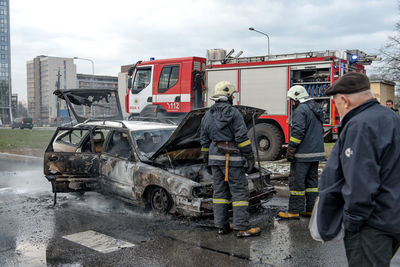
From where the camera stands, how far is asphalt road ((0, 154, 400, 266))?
4.03 meters

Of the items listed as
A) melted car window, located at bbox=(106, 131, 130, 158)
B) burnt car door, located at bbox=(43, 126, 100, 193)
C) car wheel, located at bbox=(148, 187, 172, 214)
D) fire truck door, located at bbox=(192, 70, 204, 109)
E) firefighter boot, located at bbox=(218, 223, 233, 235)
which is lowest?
firefighter boot, located at bbox=(218, 223, 233, 235)

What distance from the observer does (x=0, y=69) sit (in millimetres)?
109375

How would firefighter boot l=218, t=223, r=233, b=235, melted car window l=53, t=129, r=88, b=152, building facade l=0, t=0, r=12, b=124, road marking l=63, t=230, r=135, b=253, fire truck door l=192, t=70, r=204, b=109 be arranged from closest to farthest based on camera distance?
1. road marking l=63, t=230, r=135, b=253
2. firefighter boot l=218, t=223, r=233, b=235
3. melted car window l=53, t=129, r=88, b=152
4. fire truck door l=192, t=70, r=204, b=109
5. building facade l=0, t=0, r=12, b=124

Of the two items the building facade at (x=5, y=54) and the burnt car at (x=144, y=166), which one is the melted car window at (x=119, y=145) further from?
the building facade at (x=5, y=54)

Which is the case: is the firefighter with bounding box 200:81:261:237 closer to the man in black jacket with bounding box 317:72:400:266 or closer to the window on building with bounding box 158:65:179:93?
the man in black jacket with bounding box 317:72:400:266

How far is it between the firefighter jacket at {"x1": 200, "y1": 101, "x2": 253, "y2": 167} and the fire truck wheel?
572 cm

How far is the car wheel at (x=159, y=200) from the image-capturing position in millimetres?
5406

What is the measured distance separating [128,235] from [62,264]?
101cm

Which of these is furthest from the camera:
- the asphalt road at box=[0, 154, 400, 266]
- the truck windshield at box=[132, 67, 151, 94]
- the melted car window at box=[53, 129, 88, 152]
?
the truck windshield at box=[132, 67, 151, 94]

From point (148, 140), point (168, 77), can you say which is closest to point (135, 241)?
point (148, 140)

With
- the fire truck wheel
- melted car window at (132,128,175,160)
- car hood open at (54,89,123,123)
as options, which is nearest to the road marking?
melted car window at (132,128,175,160)

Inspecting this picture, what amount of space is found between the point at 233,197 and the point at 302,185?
1.24 metres

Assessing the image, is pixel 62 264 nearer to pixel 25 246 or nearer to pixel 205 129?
pixel 25 246

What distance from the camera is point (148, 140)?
6.31 metres
